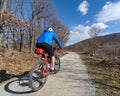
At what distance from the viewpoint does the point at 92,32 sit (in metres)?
42.6

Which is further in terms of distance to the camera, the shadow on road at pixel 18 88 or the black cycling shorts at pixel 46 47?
the black cycling shorts at pixel 46 47

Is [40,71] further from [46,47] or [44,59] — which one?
[46,47]

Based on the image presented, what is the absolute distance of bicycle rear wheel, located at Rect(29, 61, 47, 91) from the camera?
189 inches

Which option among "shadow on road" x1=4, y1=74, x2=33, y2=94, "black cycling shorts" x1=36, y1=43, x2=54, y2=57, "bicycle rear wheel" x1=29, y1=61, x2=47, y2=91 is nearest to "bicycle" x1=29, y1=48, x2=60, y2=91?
"bicycle rear wheel" x1=29, y1=61, x2=47, y2=91

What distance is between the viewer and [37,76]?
5312 millimetres

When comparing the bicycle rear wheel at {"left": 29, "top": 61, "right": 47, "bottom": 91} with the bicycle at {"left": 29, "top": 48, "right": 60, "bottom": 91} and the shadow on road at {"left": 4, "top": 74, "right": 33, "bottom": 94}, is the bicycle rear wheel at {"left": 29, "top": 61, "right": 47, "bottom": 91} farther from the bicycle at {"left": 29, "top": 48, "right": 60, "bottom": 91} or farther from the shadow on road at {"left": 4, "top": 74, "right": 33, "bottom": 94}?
the shadow on road at {"left": 4, "top": 74, "right": 33, "bottom": 94}

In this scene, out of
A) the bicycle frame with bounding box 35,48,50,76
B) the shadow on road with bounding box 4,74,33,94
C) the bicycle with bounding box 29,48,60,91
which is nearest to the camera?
the shadow on road with bounding box 4,74,33,94

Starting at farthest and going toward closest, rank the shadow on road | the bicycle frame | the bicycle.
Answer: the bicycle frame, the bicycle, the shadow on road

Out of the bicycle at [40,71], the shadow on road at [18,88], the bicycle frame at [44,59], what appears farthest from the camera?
the bicycle frame at [44,59]

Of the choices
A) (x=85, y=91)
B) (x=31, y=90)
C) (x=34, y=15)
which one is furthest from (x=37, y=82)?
(x=34, y=15)

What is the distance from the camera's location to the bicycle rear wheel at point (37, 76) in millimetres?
4805

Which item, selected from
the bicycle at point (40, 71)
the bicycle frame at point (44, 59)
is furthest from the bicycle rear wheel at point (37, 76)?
the bicycle frame at point (44, 59)

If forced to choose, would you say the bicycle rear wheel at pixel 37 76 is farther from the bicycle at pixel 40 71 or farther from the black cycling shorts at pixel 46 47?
the black cycling shorts at pixel 46 47

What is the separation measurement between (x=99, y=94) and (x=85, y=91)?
17.2 inches
